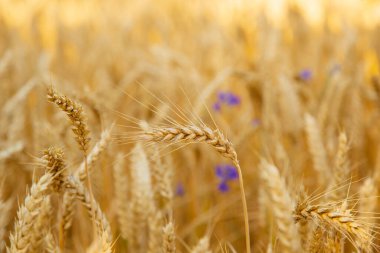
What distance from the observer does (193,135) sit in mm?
927

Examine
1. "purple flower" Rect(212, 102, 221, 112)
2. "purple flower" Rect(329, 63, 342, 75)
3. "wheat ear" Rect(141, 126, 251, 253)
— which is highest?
"purple flower" Rect(329, 63, 342, 75)

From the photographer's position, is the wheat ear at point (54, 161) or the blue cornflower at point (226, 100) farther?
the blue cornflower at point (226, 100)

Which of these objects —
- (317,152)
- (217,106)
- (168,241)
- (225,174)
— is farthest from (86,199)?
(217,106)

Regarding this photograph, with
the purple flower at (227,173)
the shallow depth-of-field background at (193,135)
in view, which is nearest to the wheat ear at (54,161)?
the shallow depth-of-field background at (193,135)

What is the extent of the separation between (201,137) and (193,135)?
2 cm

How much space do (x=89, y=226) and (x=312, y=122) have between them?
888 mm

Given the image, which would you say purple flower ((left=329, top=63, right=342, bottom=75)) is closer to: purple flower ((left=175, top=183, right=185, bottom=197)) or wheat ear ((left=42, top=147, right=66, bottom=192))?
purple flower ((left=175, top=183, right=185, bottom=197))

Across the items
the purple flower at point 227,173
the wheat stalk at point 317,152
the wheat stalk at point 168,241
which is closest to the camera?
the wheat stalk at point 168,241

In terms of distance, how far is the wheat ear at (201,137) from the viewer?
910mm

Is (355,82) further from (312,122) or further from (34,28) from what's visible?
(34,28)

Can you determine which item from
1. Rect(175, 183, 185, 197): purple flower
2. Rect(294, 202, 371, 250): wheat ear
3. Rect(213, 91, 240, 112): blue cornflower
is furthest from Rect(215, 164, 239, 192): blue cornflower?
Rect(294, 202, 371, 250): wheat ear

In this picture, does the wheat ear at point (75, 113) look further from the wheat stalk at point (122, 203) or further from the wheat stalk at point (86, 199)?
the wheat stalk at point (122, 203)

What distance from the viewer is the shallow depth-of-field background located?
973 millimetres

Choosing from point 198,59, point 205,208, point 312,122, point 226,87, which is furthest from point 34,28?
point 312,122
